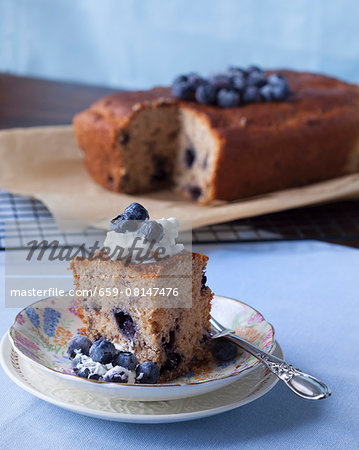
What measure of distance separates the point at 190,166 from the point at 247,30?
256 cm

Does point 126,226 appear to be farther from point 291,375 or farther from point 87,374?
point 291,375

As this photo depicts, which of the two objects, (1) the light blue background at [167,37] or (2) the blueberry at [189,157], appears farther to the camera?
(1) the light blue background at [167,37]

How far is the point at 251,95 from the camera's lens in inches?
124

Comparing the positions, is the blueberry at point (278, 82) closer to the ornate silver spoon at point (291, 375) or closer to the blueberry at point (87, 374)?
the ornate silver spoon at point (291, 375)

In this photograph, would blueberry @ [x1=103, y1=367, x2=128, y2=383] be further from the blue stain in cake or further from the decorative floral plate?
the blue stain in cake

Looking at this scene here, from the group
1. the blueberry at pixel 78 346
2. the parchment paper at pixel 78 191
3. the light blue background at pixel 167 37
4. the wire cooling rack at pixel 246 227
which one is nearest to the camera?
the blueberry at pixel 78 346

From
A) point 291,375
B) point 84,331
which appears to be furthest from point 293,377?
point 84,331

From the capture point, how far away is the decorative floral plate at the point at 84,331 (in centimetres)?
129

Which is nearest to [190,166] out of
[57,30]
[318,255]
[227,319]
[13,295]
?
[318,255]

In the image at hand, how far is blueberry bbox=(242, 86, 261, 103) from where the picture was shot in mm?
3139

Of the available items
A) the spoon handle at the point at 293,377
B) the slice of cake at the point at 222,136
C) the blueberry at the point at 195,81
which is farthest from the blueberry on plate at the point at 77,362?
the blueberry at the point at 195,81

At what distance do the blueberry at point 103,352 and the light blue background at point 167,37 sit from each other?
432 cm

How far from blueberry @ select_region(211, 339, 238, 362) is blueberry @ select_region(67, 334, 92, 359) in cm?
29

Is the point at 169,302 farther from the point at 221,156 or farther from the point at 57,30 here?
the point at 57,30
